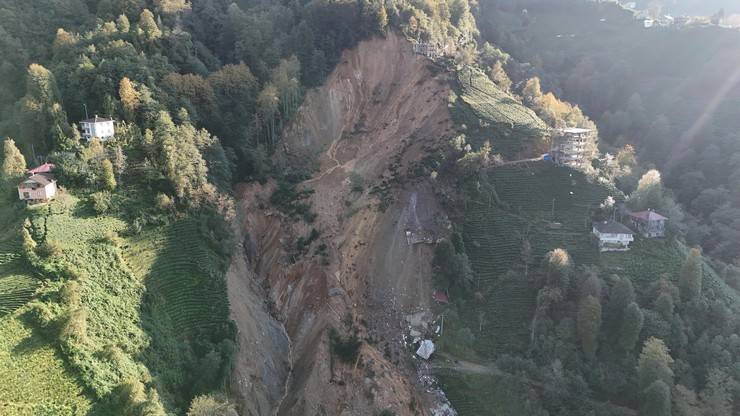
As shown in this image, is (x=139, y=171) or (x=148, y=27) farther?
(x=148, y=27)

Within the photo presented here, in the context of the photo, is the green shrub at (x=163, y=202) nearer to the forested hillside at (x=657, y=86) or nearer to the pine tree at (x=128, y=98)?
the pine tree at (x=128, y=98)

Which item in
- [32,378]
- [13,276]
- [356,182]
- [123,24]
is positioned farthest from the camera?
[123,24]

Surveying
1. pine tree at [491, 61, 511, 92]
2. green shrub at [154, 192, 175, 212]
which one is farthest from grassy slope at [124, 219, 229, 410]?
pine tree at [491, 61, 511, 92]

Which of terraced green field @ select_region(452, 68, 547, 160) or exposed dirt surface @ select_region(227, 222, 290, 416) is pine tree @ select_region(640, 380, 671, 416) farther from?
terraced green field @ select_region(452, 68, 547, 160)

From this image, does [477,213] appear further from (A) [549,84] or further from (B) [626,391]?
(A) [549,84]

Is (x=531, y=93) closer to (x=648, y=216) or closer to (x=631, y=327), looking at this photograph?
(x=648, y=216)

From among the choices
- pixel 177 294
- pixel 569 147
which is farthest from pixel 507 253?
pixel 177 294
